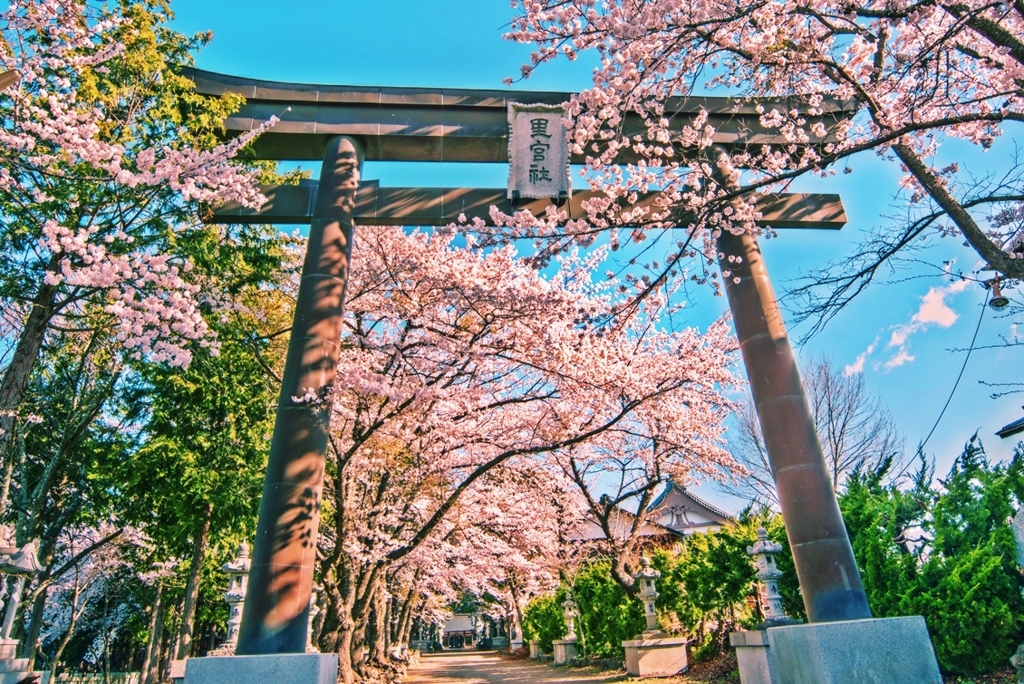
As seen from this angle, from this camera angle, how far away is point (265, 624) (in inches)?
233

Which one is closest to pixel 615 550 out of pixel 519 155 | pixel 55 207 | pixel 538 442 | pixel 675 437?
pixel 675 437

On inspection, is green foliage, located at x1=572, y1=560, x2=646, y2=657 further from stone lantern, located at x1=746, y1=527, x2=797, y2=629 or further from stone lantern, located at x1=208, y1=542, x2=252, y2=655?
stone lantern, located at x1=208, y1=542, x2=252, y2=655

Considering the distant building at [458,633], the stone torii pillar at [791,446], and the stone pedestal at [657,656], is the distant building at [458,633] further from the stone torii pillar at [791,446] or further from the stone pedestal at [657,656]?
the stone torii pillar at [791,446]

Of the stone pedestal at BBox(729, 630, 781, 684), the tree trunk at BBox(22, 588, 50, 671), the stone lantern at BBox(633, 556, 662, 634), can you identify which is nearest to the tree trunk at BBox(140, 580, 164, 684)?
the tree trunk at BBox(22, 588, 50, 671)

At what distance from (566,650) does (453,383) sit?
43.8ft

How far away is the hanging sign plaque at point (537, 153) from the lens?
27.6ft

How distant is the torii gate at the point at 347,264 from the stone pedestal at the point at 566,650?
13.8 m

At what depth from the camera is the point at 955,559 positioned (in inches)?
288

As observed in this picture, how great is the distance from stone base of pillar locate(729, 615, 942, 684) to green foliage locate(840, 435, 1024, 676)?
1683 millimetres

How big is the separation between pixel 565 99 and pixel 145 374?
902cm

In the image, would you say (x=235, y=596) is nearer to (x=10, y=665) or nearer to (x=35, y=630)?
(x=10, y=665)

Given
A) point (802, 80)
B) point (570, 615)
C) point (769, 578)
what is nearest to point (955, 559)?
point (769, 578)

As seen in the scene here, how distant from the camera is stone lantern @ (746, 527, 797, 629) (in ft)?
26.2

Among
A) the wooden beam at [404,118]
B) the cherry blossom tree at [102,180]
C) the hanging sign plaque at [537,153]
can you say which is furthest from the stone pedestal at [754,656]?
the cherry blossom tree at [102,180]
